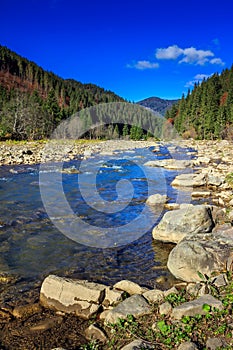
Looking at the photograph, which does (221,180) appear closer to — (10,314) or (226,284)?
(226,284)

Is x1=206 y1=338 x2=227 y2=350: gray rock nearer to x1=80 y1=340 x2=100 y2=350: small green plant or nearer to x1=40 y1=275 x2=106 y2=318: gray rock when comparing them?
x1=80 y1=340 x2=100 y2=350: small green plant

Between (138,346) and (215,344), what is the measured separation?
2.79ft

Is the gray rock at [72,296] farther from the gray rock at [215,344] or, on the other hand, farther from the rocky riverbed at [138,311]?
the gray rock at [215,344]

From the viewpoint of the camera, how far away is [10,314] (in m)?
4.39

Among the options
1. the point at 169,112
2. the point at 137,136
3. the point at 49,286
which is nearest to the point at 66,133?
the point at 137,136

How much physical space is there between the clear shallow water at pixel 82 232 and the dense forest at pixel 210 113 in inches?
1690

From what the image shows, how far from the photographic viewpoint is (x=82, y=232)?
8117mm

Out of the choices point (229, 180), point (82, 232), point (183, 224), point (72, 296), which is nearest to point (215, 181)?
point (229, 180)

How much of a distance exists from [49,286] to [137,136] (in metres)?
83.5

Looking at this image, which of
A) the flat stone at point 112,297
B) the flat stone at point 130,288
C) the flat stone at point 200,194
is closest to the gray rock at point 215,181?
the flat stone at point 200,194

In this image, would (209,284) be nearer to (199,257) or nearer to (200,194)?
(199,257)

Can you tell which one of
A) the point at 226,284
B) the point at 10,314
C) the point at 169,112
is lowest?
the point at 10,314

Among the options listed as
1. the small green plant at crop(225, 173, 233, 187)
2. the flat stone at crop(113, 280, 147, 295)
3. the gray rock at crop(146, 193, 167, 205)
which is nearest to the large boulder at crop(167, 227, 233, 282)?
the flat stone at crop(113, 280, 147, 295)

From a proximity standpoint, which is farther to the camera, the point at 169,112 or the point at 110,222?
the point at 169,112
